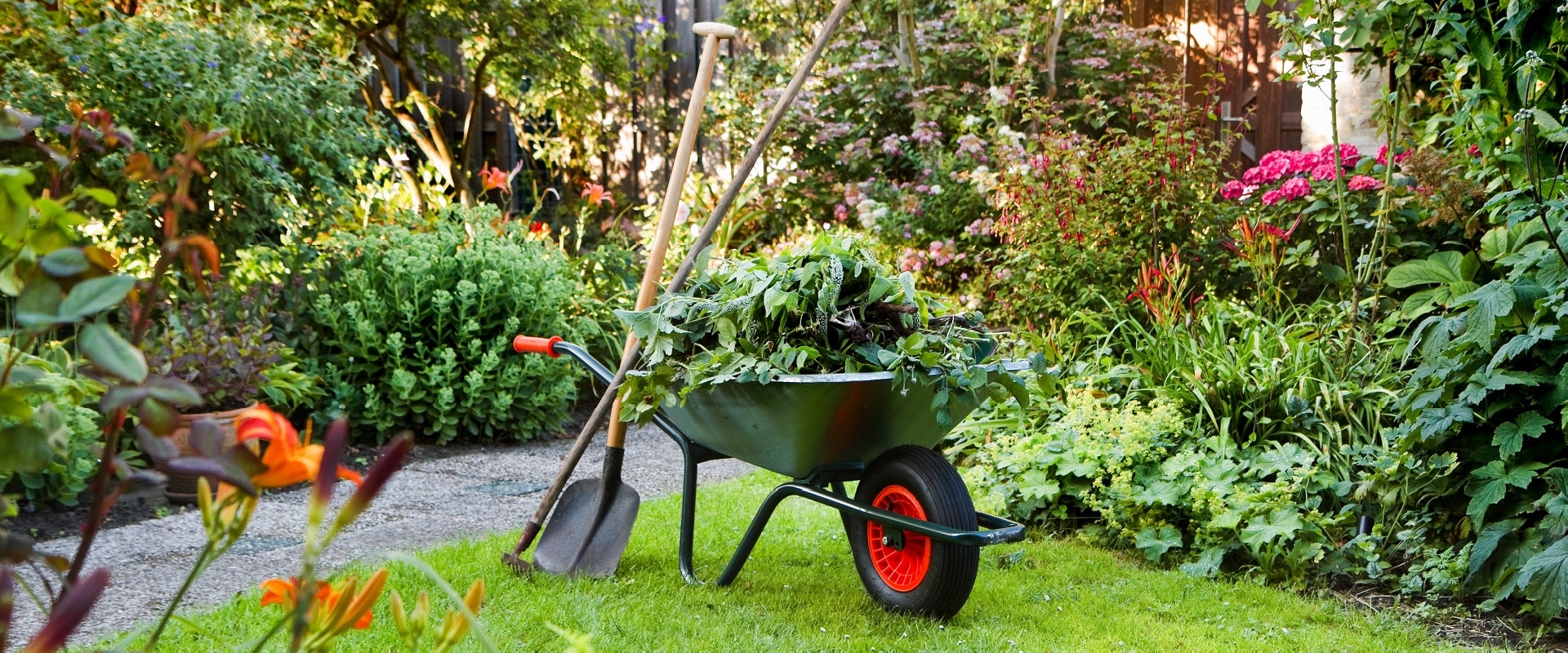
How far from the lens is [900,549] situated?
2256mm

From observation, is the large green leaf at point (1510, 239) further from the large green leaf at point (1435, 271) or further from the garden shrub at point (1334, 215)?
the garden shrub at point (1334, 215)

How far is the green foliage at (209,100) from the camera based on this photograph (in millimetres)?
3664

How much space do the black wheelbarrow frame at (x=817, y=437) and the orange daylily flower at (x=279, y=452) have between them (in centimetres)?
147

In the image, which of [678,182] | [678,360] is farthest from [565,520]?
[678,182]

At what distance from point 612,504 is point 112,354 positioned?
6.98 feet

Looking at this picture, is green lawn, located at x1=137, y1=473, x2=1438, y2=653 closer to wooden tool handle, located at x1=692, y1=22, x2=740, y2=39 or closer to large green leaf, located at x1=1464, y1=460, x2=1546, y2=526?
large green leaf, located at x1=1464, y1=460, x2=1546, y2=526

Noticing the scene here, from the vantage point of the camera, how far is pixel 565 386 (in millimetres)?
4312

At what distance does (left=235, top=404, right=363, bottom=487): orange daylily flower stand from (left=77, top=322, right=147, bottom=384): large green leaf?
0.06m

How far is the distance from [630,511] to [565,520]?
0.55ft

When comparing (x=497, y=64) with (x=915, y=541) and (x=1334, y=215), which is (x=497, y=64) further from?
(x=915, y=541)

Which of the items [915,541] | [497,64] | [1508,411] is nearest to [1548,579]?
[1508,411]

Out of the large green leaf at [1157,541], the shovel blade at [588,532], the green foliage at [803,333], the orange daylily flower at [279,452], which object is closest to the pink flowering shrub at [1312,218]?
the large green leaf at [1157,541]

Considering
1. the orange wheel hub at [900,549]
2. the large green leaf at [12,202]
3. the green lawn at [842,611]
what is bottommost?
the green lawn at [842,611]

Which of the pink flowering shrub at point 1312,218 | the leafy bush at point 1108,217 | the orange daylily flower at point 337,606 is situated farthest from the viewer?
the leafy bush at point 1108,217
